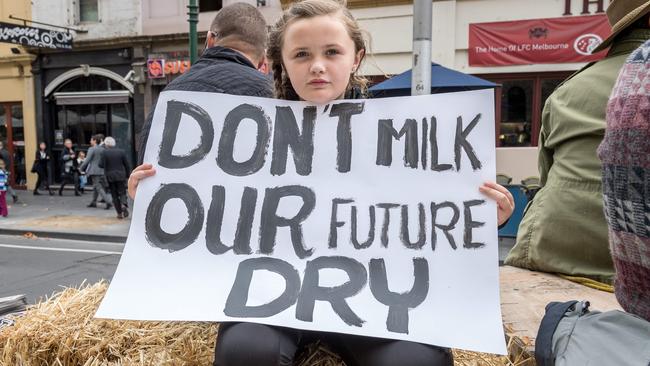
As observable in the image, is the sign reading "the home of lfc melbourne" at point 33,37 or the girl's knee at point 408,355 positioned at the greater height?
the sign reading "the home of lfc melbourne" at point 33,37

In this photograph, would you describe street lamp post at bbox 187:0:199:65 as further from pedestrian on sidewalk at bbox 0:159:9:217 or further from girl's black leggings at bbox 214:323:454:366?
pedestrian on sidewalk at bbox 0:159:9:217

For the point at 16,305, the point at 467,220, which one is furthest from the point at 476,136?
the point at 16,305

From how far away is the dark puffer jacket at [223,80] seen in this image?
6.53 feet

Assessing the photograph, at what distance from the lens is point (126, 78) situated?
13.6 m

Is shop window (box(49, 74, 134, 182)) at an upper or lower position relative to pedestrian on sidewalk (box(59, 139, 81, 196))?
upper

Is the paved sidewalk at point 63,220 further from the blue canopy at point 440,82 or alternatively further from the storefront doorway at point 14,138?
the blue canopy at point 440,82

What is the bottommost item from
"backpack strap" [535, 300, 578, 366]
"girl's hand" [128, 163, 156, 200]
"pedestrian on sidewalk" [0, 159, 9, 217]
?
"pedestrian on sidewalk" [0, 159, 9, 217]

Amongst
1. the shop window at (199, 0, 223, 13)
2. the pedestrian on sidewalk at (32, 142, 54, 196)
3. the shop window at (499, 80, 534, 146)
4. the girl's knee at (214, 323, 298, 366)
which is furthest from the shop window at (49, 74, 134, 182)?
the girl's knee at (214, 323, 298, 366)

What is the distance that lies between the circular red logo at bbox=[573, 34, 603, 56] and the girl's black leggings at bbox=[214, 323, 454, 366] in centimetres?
975

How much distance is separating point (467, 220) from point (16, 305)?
6.15 feet

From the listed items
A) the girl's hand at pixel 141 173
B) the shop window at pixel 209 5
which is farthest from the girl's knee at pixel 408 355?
the shop window at pixel 209 5

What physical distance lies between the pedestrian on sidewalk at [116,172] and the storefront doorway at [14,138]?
6772 millimetres

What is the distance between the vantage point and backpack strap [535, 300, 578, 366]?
1.01 metres

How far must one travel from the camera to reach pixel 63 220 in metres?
10.2
